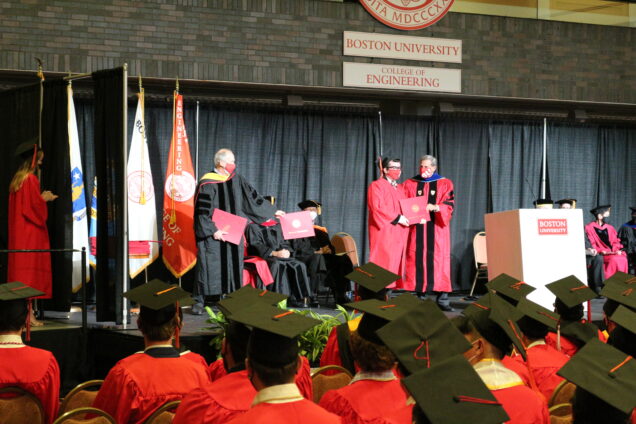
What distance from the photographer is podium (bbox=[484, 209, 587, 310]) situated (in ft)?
24.3

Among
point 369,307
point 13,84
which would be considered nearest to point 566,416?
point 369,307

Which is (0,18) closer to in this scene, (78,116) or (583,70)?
(78,116)

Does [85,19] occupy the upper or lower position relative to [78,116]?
upper

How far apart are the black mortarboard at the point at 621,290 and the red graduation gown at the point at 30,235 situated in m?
4.78

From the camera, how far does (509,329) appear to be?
2.66 meters

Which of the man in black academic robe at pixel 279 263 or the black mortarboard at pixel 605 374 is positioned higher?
the black mortarboard at pixel 605 374

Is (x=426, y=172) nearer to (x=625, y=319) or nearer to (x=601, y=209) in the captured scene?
(x=601, y=209)

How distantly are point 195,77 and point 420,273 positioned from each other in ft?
12.3

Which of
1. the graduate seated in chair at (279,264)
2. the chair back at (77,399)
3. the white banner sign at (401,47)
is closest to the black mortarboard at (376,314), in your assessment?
the chair back at (77,399)

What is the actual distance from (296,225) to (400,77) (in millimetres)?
2778

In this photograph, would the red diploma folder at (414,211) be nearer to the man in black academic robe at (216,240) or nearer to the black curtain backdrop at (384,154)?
the man in black academic robe at (216,240)

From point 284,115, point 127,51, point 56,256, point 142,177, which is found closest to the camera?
Answer: point 56,256

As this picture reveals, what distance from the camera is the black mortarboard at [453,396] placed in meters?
1.65

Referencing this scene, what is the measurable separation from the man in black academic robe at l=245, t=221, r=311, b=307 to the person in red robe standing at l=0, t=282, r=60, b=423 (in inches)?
195
